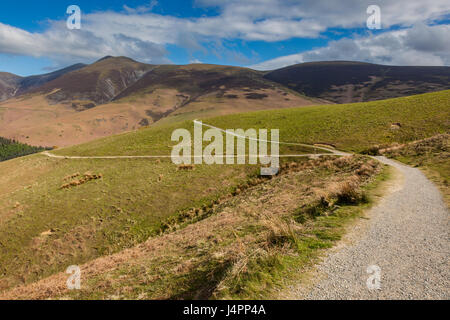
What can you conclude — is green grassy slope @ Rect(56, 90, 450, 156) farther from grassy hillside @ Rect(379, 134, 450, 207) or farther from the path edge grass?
the path edge grass

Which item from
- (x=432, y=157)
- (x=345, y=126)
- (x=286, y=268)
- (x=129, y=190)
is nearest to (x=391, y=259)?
(x=286, y=268)

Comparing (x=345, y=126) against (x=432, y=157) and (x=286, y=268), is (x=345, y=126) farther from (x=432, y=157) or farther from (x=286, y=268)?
(x=286, y=268)

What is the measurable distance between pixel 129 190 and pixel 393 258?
28809mm

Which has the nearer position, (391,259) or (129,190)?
(391,259)

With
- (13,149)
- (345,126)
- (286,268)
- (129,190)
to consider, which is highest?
(345,126)

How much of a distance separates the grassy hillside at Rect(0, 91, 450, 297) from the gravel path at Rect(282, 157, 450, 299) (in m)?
1.21

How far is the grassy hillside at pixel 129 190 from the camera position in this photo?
1995 centimetres

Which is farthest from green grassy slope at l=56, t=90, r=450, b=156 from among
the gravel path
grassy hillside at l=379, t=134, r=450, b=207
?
the gravel path

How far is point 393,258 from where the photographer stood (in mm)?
6676

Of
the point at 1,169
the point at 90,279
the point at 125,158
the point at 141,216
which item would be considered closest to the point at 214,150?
the point at 125,158

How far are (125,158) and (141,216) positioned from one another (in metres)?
23.4

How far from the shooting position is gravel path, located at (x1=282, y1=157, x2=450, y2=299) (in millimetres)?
5340

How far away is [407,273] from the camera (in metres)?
5.92
